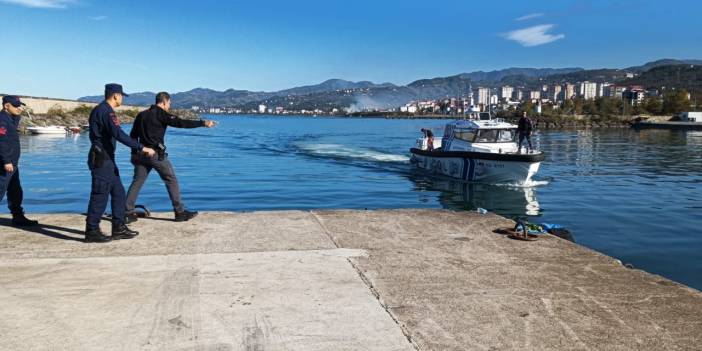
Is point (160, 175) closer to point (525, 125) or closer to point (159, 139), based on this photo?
Answer: point (159, 139)

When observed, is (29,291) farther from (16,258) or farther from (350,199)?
(350,199)

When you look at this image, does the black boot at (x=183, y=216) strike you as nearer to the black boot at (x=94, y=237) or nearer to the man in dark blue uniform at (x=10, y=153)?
the black boot at (x=94, y=237)

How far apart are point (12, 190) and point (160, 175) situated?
79.1 inches

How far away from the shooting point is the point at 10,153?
7.43 meters

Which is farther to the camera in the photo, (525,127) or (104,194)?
(525,127)

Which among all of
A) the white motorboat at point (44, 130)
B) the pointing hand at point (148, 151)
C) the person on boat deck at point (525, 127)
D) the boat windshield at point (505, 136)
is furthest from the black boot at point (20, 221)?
the white motorboat at point (44, 130)

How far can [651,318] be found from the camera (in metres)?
4.52

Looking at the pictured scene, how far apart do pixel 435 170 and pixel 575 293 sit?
22215 mm

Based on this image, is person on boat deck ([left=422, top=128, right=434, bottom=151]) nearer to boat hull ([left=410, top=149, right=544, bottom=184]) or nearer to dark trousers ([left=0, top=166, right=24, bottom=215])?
boat hull ([left=410, top=149, right=544, bottom=184])

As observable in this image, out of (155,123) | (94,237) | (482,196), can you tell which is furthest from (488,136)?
(94,237)

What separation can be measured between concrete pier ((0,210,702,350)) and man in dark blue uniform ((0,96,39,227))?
0.96 ft

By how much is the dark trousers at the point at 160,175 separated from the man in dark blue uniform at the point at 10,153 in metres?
1.32

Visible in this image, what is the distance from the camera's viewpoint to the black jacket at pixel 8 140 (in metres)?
7.35

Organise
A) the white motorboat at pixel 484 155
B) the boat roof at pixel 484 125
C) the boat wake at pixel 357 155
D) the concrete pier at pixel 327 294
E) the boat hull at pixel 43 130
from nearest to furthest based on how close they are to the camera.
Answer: the concrete pier at pixel 327 294, the white motorboat at pixel 484 155, the boat roof at pixel 484 125, the boat wake at pixel 357 155, the boat hull at pixel 43 130
